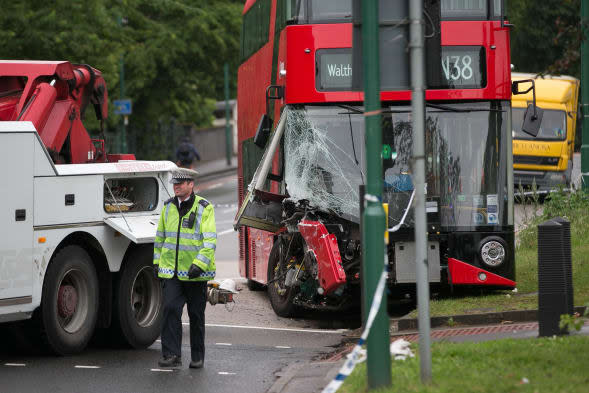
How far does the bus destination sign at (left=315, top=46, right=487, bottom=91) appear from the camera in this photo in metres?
13.1

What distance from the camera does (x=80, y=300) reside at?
35.7ft

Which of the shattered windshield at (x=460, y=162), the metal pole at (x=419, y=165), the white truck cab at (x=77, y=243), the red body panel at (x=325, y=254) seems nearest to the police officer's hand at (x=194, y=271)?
the white truck cab at (x=77, y=243)

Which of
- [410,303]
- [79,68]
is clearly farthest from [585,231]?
[79,68]

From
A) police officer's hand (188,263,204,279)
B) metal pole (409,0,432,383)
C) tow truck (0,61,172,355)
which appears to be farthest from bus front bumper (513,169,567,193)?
metal pole (409,0,432,383)

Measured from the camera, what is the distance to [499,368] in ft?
26.9

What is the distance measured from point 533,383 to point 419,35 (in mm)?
2298

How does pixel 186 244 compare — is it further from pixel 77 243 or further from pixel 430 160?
pixel 430 160

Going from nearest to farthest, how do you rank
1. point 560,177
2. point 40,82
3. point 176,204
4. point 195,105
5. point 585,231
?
point 176,204
point 40,82
point 585,231
point 560,177
point 195,105

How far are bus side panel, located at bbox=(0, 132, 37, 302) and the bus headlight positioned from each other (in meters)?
5.12

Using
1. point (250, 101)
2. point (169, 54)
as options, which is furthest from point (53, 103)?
point (169, 54)

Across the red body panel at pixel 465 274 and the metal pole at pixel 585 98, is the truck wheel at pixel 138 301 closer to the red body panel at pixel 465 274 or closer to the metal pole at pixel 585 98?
the red body panel at pixel 465 274

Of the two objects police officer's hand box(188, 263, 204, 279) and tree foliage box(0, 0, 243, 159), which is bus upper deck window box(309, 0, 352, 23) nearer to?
police officer's hand box(188, 263, 204, 279)

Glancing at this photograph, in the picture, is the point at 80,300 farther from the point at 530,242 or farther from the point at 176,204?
the point at 530,242

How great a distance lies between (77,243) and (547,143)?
20.2 metres
